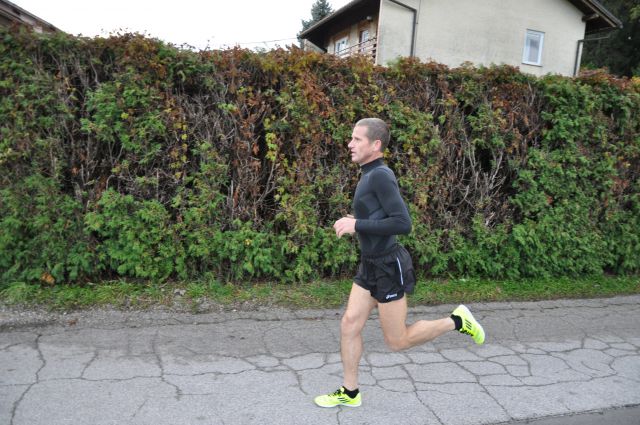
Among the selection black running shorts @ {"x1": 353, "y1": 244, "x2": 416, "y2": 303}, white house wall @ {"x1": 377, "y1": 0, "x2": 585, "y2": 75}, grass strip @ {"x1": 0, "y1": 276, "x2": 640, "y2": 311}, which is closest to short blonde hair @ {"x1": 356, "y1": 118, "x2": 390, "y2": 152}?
black running shorts @ {"x1": 353, "y1": 244, "x2": 416, "y2": 303}

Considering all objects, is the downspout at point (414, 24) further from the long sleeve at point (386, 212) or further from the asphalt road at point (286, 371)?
the long sleeve at point (386, 212)

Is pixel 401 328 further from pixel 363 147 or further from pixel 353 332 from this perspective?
pixel 363 147

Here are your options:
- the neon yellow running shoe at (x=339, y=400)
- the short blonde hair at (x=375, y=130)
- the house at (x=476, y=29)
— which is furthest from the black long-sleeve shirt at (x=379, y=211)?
the house at (x=476, y=29)

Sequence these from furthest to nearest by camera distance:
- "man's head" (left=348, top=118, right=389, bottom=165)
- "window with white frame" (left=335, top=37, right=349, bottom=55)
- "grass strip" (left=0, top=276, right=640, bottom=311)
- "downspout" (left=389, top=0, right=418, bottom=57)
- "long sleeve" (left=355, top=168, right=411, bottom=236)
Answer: "window with white frame" (left=335, top=37, right=349, bottom=55)
"downspout" (left=389, top=0, right=418, bottom=57)
"grass strip" (left=0, top=276, right=640, bottom=311)
"man's head" (left=348, top=118, right=389, bottom=165)
"long sleeve" (left=355, top=168, right=411, bottom=236)

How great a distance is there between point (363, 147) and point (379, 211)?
0.42m

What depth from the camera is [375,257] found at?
317 cm

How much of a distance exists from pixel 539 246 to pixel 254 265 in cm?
360

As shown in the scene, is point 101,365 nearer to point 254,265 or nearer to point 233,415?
point 233,415

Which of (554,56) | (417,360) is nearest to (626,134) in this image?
(417,360)

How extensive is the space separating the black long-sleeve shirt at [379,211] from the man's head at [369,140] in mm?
75

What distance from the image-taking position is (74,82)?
4.96 metres

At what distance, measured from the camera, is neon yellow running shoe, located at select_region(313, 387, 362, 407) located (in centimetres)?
324

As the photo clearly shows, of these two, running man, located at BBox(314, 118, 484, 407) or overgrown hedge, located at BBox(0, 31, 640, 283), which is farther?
overgrown hedge, located at BBox(0, 31, 640, 283)

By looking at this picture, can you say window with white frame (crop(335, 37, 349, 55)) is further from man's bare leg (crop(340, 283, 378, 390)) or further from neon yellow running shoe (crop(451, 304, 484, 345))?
man's bare leg (crop(340, 283, 378, 390))
